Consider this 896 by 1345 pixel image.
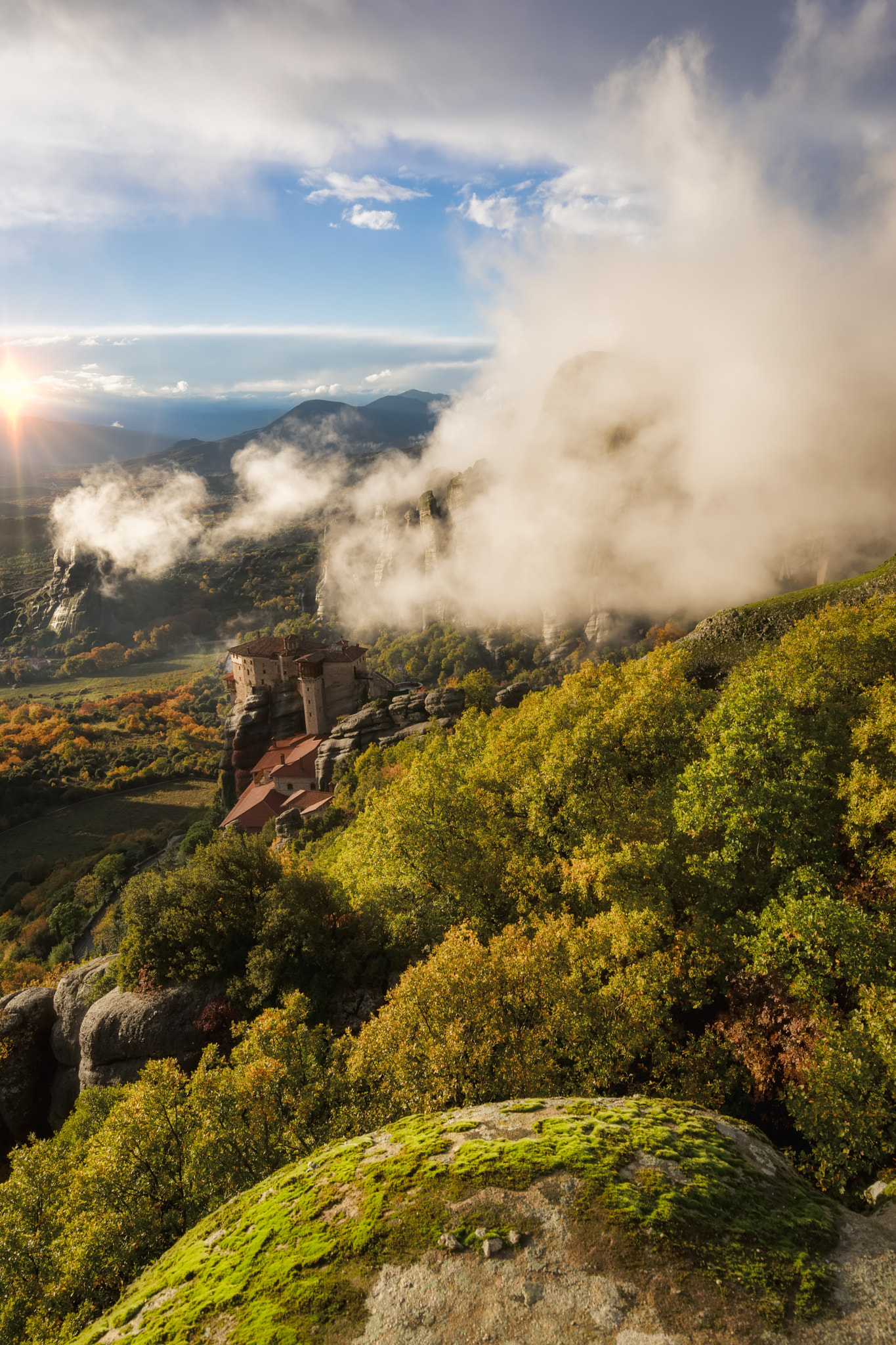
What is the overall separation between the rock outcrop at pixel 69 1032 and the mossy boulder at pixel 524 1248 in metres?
26.4

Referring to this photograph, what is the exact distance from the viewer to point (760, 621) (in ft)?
176

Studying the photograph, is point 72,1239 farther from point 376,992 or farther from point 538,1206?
point 376,992

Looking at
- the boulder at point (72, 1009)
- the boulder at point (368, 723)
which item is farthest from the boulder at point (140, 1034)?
the boulder at point (368, 723)

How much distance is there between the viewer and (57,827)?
12106 cm

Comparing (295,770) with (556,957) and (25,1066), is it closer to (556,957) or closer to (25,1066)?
(25,1066)

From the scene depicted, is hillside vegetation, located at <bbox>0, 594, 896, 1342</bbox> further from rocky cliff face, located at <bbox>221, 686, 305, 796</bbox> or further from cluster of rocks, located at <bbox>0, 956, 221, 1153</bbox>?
rocky cliff face, located at <bbox>221, 686, 305, 796</bbox>

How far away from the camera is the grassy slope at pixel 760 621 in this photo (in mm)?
48125

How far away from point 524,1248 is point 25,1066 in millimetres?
37370

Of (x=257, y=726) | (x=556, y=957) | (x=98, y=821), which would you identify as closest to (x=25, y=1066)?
(x=556, y=957)

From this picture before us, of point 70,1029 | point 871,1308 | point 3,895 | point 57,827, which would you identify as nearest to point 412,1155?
point 871,1308

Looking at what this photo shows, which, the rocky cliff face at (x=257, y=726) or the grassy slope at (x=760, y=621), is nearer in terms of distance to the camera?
the grassy slope at (x=760, y=621)

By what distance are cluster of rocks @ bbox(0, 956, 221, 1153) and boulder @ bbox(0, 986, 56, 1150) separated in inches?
1.5

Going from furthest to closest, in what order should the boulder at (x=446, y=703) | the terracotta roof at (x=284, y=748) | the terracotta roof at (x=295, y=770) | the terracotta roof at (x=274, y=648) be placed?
the terracotta roof at (x=274, y=648) → the terracotta roof at (x=284, y=748) → the terracotta roof at (x=295, y=770) → the boulder at (x=446, y=703)

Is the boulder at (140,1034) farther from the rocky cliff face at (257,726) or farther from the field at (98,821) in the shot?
the field at (98,821)
